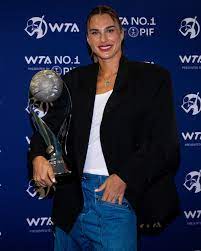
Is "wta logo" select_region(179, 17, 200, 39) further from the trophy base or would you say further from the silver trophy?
the trophy base

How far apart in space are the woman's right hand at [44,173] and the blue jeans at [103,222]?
0.14 meters

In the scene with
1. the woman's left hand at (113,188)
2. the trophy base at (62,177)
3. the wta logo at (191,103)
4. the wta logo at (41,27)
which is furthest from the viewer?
the wta logo at (191,103)

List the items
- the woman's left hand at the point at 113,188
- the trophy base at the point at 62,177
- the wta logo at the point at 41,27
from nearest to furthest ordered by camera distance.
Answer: the woman's left hand at the point at 113,188 → the trophy base at the point at 62,177 → the wta logo at the point at 41,27

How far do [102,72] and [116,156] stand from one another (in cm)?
40

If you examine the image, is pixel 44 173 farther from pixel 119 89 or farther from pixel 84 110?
pixel 119 89

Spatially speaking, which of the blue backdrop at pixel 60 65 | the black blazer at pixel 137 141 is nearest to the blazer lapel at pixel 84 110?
the black blazer at pixel 137 141

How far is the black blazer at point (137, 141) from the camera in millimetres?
1418

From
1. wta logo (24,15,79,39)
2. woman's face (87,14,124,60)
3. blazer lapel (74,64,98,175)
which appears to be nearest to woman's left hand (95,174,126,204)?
blazer lapel (74,64,98,175)

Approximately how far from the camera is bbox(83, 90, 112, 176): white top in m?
1.45

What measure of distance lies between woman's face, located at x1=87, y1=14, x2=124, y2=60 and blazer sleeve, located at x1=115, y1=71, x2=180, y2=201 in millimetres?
237

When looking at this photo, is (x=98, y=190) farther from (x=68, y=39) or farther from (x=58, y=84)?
(x=68, y=39)

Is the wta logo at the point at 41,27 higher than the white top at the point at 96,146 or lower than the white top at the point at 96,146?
higher

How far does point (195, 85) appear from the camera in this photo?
248cm

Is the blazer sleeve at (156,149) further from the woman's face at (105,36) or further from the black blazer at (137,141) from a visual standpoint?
the woman's face at (105,36)
